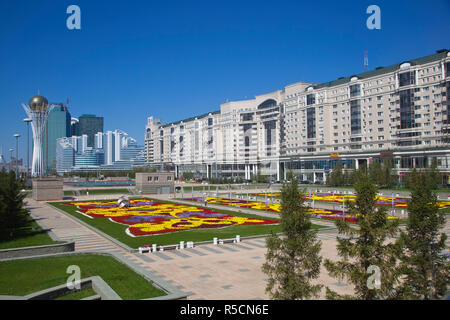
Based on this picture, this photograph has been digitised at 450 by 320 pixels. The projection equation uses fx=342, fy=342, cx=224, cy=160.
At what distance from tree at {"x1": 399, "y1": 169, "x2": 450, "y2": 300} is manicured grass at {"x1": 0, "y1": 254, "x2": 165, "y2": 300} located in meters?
8.97

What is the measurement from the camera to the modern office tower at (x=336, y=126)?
70.0 meters

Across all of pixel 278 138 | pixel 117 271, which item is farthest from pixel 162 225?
pixel 278 138

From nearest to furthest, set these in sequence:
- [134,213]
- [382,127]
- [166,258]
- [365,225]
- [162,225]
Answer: [365,225] → [166,258] → [162,225] → [134,213] → [382,127]

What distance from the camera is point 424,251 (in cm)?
1153

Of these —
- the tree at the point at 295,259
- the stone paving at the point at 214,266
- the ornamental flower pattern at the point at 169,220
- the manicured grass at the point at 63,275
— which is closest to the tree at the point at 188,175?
the ornamental flower pattern at the point at 169,220

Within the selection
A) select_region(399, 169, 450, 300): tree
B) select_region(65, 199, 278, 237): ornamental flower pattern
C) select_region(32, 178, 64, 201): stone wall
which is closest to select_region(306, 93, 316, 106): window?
select_region(65, 199, 278, 237): ornamental flower pattern

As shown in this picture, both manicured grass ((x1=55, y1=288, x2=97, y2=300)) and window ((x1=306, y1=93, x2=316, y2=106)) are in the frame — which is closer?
manicured grass ((x1=55, y1=288, x2=97, y2=300))

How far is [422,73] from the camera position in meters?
71.1

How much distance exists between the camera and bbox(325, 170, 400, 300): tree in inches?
372

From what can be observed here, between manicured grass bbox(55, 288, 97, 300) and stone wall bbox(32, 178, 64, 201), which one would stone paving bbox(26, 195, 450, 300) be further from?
stone wall bbox(32, 178, 64, 201)

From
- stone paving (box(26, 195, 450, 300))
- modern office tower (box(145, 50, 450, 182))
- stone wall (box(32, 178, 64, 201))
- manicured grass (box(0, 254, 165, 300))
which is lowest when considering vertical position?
stone paving (box(26, 195, 450, 300))

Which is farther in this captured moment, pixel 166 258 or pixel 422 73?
pixel 422 73
